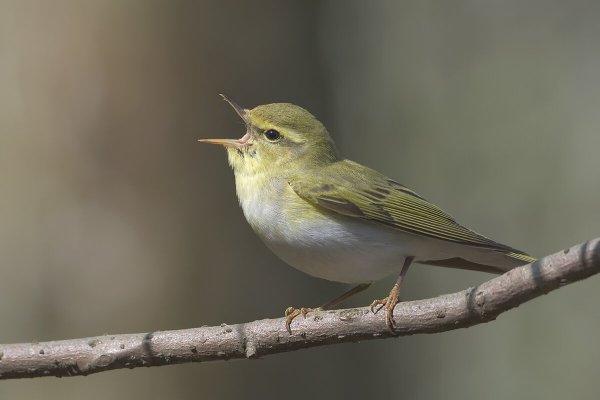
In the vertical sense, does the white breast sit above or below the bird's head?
below

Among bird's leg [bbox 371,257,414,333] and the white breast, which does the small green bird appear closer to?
the white breast

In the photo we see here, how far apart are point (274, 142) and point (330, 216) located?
670 mm

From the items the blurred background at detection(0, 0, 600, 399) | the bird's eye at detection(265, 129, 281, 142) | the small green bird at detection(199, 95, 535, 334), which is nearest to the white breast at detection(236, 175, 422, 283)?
the small green bird at detection(199, 95, 535, 334)

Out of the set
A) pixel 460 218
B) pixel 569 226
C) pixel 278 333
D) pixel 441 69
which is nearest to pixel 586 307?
pixel 569 226

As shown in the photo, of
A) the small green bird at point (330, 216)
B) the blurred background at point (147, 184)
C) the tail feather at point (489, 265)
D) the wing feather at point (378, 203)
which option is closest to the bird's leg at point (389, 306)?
the small green bird at point (330, 216)

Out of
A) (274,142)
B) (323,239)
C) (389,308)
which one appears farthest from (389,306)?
(274,142)

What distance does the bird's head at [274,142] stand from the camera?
14.3 ft

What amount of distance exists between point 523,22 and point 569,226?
4.88m

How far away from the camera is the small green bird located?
3.89 meters

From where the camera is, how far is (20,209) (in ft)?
17.2

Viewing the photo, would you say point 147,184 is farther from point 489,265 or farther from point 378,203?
point 489,265

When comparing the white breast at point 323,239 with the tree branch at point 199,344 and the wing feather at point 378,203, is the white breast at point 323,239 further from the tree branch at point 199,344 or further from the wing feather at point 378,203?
the tree branch at point 199,344

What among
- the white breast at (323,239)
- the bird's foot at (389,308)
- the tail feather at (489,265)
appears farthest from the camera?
the tail feather at (489,265)

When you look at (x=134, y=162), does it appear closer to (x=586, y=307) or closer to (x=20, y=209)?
(x=20, y=209)
